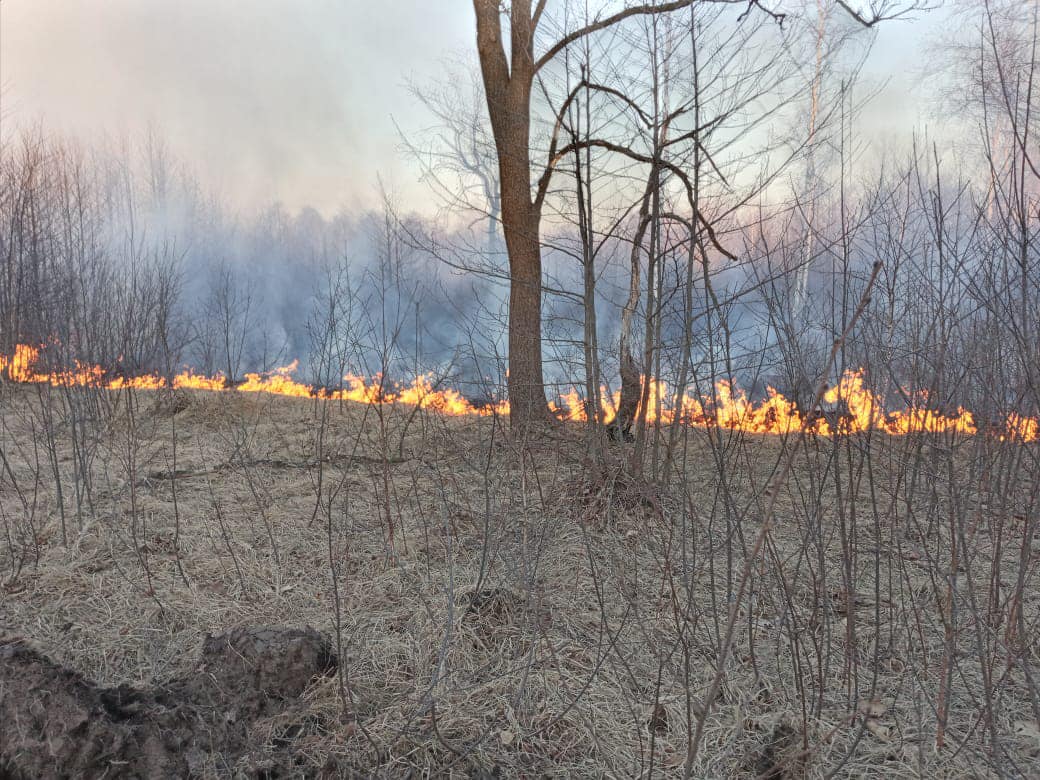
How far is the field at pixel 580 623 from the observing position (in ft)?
6.13

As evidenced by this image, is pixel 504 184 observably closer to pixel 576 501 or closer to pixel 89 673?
pixel 576 501

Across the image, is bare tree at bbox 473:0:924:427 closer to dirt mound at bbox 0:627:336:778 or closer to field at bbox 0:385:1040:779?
field at bbox 0:385:1040:779

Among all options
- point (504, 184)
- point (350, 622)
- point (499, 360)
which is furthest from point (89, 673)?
point (504, 184)

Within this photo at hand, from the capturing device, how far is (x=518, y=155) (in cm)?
588

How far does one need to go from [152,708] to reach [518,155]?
5.10m

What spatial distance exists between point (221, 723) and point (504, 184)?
16.9ft

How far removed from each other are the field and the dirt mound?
0.02m

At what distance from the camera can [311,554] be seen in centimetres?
357

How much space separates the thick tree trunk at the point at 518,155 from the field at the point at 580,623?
1735 mm

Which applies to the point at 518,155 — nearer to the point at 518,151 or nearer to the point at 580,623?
the point at 518,151

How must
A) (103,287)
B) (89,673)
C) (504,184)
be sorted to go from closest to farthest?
1. (89,673)
2. (504,184)
3. (103,287)

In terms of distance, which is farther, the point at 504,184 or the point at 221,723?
the point at 504,184

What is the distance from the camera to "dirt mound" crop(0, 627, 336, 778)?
182 cm

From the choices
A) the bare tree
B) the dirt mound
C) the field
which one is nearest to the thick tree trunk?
the bare tree
